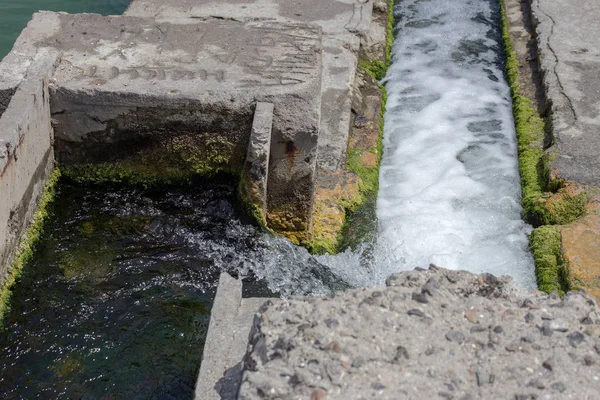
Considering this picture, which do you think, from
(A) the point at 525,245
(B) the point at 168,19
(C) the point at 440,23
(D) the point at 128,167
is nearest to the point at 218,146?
(D) the point at 128,167

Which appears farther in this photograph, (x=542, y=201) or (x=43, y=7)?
(x=43, y=7)

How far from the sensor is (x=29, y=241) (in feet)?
12.0

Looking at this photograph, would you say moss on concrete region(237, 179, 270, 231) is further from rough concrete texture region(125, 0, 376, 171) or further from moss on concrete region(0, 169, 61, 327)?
rough concrete texture region(125, 0, 376, 171)

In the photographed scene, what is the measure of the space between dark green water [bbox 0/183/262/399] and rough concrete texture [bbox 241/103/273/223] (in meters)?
0.20

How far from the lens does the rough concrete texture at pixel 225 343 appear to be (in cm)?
227

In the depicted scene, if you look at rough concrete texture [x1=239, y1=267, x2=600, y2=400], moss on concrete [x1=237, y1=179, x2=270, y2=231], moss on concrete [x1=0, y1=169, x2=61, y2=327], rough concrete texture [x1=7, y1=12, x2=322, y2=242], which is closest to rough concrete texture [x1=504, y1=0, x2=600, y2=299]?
rough concrete texture [x1=7, y1=12, x2=322, y2=242]

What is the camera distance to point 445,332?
1998 millimetres

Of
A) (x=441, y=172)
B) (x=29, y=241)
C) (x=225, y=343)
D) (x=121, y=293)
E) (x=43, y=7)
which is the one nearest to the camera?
(x=225, y=343)

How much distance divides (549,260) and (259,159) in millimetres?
1607

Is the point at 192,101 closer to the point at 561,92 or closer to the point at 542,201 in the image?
the point at 542,201

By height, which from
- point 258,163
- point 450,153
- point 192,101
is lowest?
point 450,153

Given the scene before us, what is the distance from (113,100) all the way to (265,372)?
227cm

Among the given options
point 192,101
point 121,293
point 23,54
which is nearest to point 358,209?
point 192,101

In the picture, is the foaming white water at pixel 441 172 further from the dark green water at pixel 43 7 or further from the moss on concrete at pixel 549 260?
the dark green water at pixel 43 7
